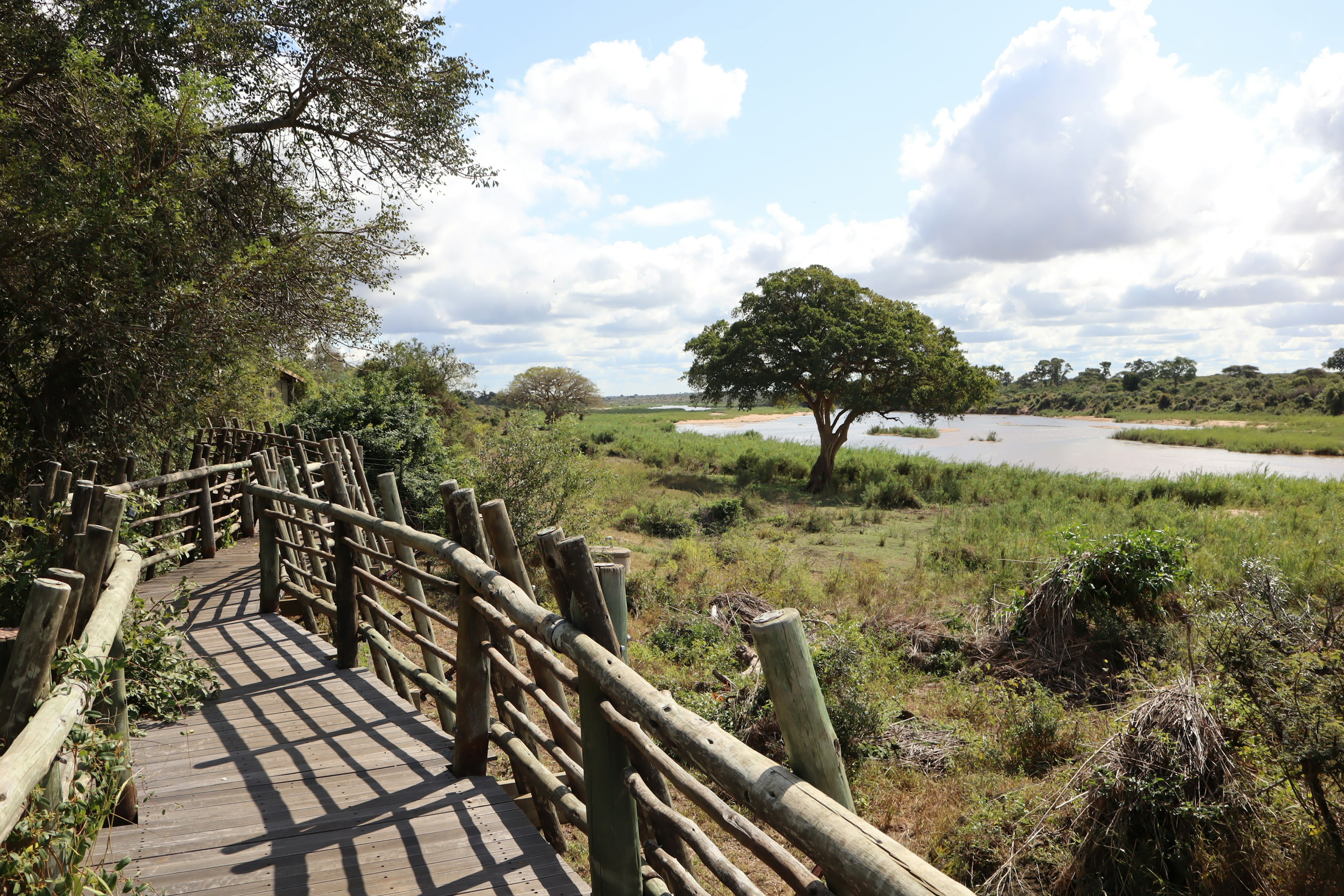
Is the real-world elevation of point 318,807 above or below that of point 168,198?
below

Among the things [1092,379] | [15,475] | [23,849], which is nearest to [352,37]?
[15,475]

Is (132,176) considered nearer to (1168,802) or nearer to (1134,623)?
(1168,802)

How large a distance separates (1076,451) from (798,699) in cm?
3984

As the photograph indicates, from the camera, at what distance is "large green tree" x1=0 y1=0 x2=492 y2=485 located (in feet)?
25.8

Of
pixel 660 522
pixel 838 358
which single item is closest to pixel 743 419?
pixel 838 358

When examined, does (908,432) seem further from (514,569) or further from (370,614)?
(514,569)

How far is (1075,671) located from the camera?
25.3 ft

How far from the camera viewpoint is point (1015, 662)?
8.12 meters

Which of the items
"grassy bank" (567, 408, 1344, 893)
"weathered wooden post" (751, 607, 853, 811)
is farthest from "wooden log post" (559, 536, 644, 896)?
"grassy bank" (567, 408, 1344, 893)

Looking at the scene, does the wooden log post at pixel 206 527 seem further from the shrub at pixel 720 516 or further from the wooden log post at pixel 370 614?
the shrub at pixel 720 516

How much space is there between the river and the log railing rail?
2178 centimetres

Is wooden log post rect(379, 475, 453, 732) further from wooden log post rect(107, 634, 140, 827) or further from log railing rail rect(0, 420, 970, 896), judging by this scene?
wooden log post rect(107, 634, 140, 827)

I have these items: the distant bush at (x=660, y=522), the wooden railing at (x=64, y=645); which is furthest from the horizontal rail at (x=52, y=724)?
the distant bush at (x=660, y=522)

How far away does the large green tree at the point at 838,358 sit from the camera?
77.7 feet
